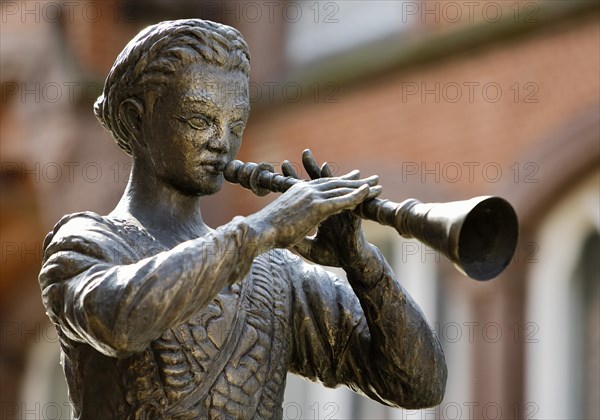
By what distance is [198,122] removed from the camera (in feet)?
16.1

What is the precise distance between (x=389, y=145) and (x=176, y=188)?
8620 mm

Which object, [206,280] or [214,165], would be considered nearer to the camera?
[206,280]

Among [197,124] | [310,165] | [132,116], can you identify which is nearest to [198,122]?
[197,124]

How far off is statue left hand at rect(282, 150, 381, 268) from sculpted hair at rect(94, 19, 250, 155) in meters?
0.36

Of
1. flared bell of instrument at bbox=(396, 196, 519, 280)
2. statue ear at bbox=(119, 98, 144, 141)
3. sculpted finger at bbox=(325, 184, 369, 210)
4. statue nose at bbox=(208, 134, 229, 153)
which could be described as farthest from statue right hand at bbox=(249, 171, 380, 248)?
statue ear at bbox=(119, 98, 144, 141)

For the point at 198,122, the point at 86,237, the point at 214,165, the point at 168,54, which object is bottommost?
the point at 86,237

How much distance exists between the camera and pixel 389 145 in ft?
44.4

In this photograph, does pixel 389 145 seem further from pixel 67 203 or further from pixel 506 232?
pixel 506 232

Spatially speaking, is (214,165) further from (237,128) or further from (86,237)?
(86,237)

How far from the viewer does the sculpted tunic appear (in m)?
4.46

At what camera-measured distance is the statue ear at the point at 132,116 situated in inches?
196

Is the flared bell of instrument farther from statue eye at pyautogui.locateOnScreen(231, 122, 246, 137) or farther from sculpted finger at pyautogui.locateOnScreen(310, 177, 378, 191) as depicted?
statue eye at pyautogui.locateOnScreen(231, 122, 246, 137)

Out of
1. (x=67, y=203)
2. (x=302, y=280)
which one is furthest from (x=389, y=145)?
(x=302, y=280)

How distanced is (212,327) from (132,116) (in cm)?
63
